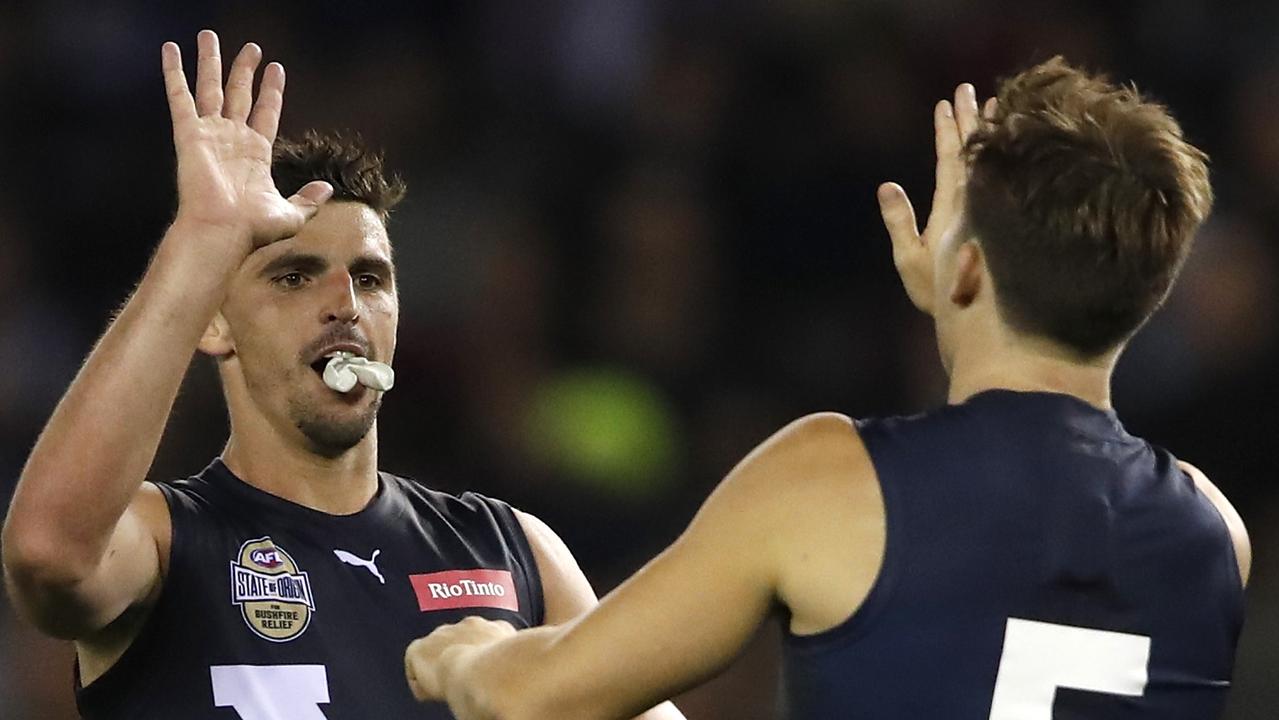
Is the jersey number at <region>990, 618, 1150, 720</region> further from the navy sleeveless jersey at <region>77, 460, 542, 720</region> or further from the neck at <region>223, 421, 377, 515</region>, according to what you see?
the neck at <region>223, 421, 377, 515</region>

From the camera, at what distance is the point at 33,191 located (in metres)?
7.98

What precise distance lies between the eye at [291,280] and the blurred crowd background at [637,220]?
304cm

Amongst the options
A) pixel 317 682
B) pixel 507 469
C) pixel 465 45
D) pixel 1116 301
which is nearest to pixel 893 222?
pixel 1116 301

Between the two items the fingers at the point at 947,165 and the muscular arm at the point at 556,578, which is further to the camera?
the muscular arm at the point at 556,578

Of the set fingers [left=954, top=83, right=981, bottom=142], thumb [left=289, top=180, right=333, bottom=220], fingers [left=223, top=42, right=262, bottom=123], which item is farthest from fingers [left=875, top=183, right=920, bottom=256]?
fingers [left=223, top=42, right=262, bottom=123]

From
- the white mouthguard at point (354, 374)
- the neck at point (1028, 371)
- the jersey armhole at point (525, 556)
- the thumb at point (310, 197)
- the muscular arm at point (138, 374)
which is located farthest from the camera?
the jersey armhole at point (525, 556)

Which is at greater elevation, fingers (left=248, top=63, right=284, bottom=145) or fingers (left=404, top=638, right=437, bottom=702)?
fingers (left=248, top=63, right=284, bottom=145)

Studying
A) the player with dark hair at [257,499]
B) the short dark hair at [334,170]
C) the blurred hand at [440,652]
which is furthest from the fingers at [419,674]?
the short dark hair at [334,170]

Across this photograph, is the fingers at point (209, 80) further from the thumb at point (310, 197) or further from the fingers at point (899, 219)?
the fingers at point (899, 219)

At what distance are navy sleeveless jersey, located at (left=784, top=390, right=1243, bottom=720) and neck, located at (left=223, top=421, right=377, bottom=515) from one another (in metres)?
1.70

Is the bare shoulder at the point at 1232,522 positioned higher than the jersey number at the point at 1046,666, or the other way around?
the bare shoulder at the point at 1232,522

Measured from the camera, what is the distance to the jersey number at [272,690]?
370 cm

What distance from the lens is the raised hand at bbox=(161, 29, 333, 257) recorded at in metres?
3.21

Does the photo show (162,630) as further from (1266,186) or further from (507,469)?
(1266,186)
